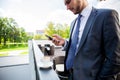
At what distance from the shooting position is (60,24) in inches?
232

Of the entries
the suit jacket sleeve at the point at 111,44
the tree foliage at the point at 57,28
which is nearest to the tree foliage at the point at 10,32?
the tree foliage at the point at 57,28

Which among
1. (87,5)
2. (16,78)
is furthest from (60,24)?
(87,5)

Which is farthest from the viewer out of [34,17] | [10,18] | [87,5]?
[34,17]

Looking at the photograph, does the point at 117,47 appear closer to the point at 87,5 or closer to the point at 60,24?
the point at 87,5

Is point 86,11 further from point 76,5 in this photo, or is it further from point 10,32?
point 10,32

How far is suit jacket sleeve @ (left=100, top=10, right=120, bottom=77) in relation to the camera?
114cm

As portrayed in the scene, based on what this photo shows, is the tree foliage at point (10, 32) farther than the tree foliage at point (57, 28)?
No

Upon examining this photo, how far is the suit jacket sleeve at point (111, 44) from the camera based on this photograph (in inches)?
45.1

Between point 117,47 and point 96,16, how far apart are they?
0.31m

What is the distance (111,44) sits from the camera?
115 cm

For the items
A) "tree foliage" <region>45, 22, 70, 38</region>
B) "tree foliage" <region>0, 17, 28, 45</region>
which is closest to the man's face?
"tree foliage" <region>45, 22, 70, 38</region>

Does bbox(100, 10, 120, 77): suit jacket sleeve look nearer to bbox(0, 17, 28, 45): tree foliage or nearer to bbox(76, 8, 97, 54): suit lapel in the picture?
bbox(76, 8, 97, 54): suit lapel

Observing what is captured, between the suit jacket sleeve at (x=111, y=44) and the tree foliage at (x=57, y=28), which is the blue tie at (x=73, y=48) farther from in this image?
the tree foliage at (x=57, y=28)

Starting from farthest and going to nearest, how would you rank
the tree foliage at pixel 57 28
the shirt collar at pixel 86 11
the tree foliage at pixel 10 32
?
1. the tree foliage at pixel 57 28
2. the tree foliage at pixel 10 32
3. the shirt collar at pixel 86 11
